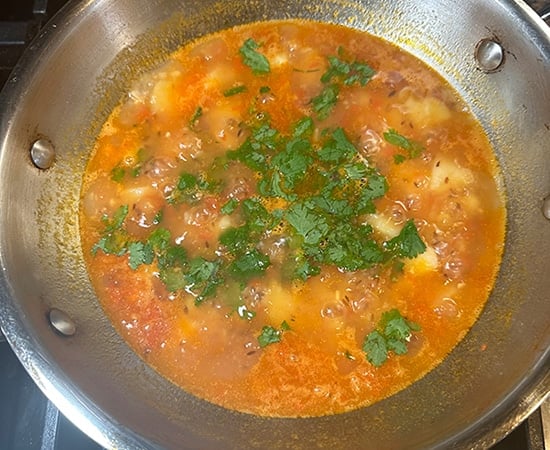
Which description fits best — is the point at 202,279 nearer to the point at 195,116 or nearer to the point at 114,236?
the point at 114,236

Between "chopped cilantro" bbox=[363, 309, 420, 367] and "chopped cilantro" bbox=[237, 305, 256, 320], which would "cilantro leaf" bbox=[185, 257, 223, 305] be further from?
"chopped cilantro" bbox=[363, 309, 420, 367]

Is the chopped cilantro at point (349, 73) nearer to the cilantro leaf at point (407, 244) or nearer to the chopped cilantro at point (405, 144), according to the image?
the chopped cilantro at point (405, 144)

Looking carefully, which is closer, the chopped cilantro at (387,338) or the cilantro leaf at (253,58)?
the chopped cilantro at (387,338)

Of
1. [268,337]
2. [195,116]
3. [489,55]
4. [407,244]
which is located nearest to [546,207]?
[407,244]

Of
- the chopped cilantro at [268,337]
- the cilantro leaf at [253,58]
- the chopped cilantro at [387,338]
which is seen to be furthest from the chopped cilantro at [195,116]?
the chopped cilantro at [387,338]

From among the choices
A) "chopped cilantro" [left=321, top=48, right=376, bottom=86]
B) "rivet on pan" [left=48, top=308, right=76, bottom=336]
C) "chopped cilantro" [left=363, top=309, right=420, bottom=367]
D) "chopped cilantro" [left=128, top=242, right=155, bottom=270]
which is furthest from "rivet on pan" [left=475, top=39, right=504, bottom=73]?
"rivet on pan" [left=48, top=308, right=76, bottom=336]

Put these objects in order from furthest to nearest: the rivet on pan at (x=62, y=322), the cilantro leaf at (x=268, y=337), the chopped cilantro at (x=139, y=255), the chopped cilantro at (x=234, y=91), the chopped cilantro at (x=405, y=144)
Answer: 1. the chopped cilantro at (x=234, y=91)
2. the chopped cilantro at (x=405, y=144)
3. the chopped cilantro at (x=139, y=255)
4. the cilantro leaf at (x=268, y=337)
5. the rivet on pan at (x=62, y=322)
